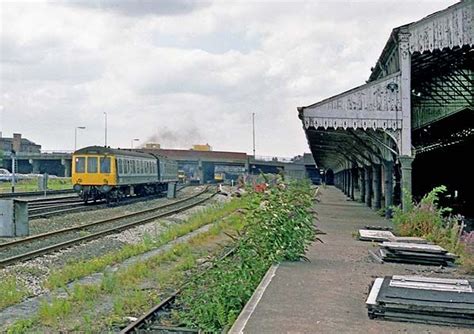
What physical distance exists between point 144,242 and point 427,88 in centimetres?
1151

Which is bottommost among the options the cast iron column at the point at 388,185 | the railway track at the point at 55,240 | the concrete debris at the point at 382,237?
the railway track at the point at 55,240

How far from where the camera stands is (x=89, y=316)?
9.24 meters

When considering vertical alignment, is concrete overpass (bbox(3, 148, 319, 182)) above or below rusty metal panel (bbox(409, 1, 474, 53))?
below

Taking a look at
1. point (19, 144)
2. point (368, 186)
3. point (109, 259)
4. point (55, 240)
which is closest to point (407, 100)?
point (109, 259)

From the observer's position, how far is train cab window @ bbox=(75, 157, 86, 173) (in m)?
34.0

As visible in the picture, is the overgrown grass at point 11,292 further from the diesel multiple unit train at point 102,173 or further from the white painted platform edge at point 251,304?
the diesel multiple unit train at point 102,173

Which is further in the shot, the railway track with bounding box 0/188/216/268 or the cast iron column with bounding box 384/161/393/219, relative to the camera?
the cast iron column with bounding box 384/161/393/219

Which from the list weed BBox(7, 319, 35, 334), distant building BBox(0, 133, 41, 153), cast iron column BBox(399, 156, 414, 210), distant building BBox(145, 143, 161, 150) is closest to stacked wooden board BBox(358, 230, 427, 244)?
cast iron column BBox(399, 156, 414, 210)

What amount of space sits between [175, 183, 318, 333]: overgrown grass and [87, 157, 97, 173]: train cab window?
22.0 m

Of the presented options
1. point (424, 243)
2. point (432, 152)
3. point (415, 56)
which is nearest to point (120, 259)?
point (424, 243)

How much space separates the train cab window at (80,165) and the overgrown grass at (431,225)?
20.2m

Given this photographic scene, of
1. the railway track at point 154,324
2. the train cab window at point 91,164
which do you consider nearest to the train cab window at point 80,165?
the train cab window at point 91,164

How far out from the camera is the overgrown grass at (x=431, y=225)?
13.1 metres

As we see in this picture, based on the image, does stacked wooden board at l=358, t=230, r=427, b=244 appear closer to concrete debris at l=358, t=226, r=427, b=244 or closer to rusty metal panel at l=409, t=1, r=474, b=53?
concrete debris at l=358, t=226, r=427, b=244
